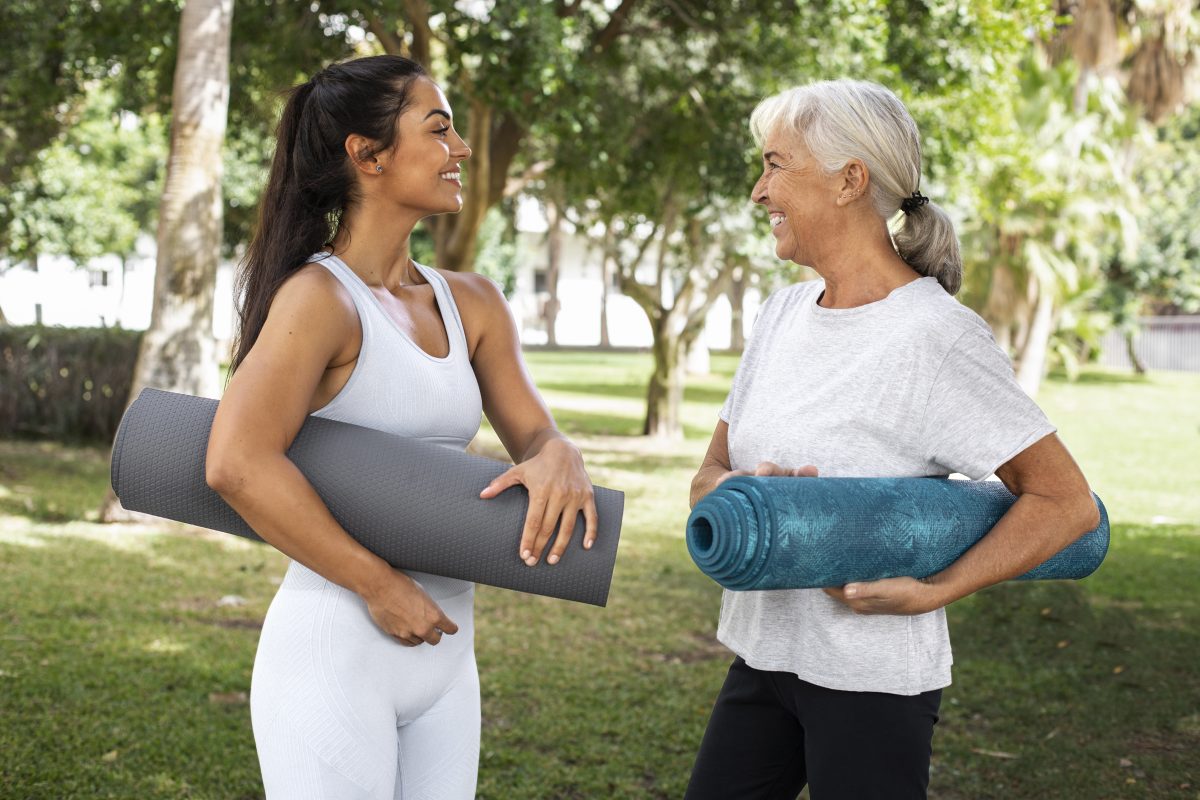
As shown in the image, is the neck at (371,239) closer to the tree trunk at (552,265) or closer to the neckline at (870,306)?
the neckline at (870,306)

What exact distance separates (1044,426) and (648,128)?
11677mm

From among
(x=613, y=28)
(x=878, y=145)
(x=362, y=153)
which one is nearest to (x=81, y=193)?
(x=613, y=28)

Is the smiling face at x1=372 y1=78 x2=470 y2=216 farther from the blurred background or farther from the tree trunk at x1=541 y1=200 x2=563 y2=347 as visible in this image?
the tree trunk at x1=541 y1=200 x2=563 y2=347

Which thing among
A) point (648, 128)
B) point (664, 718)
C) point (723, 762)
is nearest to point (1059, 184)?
point (648, 128)

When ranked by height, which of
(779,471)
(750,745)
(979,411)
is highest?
(979,411)

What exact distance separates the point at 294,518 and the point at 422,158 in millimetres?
666

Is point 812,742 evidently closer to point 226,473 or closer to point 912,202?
point 912,202

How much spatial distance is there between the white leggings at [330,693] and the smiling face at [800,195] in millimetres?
953

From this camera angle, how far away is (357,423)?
1961 millimetres

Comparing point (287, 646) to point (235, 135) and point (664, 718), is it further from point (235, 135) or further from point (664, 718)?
point (235, 135)

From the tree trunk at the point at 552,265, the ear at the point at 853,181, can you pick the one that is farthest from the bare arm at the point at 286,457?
the tree trunk at the point at 552,265

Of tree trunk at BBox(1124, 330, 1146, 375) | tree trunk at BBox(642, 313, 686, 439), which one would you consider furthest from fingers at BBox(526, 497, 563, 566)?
tree trunk at BBox(1124, 330, 1146, 375)

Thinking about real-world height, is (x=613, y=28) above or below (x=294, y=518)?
above

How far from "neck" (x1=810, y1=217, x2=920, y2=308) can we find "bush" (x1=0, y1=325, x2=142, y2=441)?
458 inches
